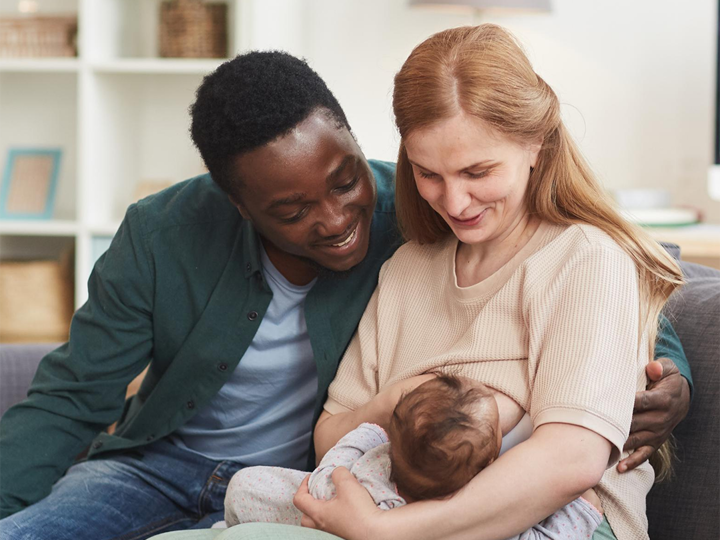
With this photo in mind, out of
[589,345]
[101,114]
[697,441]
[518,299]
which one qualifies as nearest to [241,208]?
[518,299]

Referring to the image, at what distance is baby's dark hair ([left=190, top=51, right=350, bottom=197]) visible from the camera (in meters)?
1.35

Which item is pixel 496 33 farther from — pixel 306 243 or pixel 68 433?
pixel 68 433

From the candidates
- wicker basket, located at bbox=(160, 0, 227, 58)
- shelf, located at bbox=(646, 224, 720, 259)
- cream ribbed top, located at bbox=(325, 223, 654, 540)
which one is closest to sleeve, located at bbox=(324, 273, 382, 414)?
cream ribbed top, located at bbox=(325, 223, 654, 540)

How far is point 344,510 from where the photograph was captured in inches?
44.2

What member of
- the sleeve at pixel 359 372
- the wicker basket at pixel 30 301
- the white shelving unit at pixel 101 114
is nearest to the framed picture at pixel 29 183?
the white shelving unit at pixel 101 114

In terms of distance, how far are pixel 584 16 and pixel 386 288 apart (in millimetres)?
1981

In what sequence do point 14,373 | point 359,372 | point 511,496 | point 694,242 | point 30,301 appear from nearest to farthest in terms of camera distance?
point 511,496
point 359,372
point 14,373
point 694,242
point 30,301

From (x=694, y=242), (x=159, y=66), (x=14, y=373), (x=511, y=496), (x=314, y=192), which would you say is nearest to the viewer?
(x=511, y=496)

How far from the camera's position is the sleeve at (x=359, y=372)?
1436 millimetres

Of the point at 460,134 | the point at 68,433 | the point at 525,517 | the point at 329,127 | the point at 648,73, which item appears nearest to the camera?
the point at 525,517

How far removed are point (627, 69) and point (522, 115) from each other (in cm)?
206

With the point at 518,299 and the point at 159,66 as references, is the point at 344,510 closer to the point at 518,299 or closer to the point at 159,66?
the point at 518,299

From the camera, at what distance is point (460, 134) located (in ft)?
3.89

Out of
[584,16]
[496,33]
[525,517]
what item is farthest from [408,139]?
[584,16]
